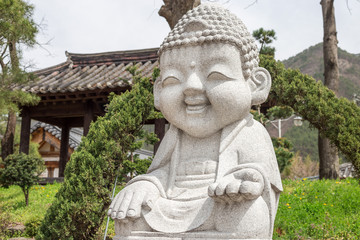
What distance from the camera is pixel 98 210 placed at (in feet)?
15.5

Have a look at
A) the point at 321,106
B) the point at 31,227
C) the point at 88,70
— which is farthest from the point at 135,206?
the point at 88,70

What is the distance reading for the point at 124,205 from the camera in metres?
2.94

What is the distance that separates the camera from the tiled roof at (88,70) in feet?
31.1

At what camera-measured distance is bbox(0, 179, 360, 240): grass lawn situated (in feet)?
17.6

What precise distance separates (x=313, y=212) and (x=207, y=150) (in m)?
3.67

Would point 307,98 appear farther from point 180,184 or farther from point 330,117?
point 180,184

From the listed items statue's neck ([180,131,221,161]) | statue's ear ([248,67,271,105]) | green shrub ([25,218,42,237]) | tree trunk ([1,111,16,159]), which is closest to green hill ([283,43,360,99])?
tree trunk ([1,111,16,159])

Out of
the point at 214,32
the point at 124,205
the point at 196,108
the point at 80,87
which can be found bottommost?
the point at 124,205

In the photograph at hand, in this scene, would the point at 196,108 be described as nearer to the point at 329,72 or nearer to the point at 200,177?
the point at 200,177

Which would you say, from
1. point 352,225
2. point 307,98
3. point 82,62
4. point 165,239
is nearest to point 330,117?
point 307,98

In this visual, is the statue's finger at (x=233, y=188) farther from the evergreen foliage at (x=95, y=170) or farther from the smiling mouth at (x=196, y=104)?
the evergreen foliage at (x=95, y=170)

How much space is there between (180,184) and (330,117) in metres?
3.64

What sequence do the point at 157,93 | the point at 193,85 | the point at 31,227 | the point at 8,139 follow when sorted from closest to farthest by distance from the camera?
the point at 193,85, the point at 157,93, the point at 31,227, the point at 8,139

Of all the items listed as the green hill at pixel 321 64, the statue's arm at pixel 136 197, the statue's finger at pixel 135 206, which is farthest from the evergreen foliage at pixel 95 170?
the green hill at pixel 321 64
